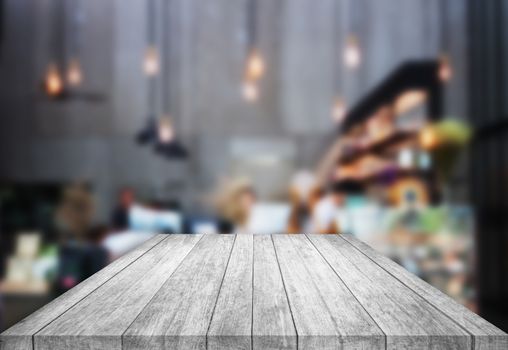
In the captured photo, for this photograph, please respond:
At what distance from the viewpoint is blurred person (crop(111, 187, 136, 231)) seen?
4.75 m

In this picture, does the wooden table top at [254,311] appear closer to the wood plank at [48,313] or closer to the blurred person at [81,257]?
the wood plank at [48,313]

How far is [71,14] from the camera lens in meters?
4.99

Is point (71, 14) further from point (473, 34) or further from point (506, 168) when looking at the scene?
point (506, 168)

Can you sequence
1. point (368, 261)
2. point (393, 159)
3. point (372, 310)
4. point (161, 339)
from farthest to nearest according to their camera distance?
point (393, 159), point (368, 261), point (372, 310), point (161, 339)

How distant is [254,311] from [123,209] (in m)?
3.87

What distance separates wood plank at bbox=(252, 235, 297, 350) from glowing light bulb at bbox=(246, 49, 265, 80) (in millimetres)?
3416

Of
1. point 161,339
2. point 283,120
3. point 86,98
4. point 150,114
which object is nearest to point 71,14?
point 86,98

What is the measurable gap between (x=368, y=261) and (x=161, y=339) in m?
0.99

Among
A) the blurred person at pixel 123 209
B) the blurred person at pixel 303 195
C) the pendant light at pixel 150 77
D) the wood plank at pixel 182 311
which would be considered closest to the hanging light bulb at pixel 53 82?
the pendant light at pixel 150 77

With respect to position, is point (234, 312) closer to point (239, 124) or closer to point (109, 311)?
point (109, 311)

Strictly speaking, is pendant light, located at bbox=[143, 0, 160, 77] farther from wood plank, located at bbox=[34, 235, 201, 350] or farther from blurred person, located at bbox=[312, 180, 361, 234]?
wood plank, located at bbox=[34, 235, 201, 350]

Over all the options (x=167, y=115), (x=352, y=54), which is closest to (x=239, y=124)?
(x=167, y=115)

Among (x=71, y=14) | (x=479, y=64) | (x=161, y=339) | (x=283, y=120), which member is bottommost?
(x=161, y=339)

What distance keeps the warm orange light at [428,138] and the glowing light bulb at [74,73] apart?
3.31m
